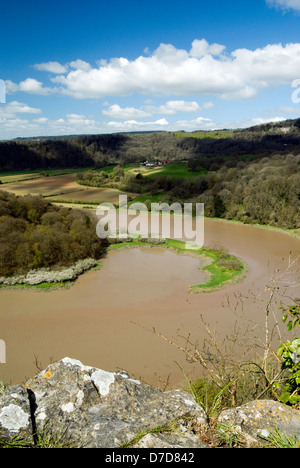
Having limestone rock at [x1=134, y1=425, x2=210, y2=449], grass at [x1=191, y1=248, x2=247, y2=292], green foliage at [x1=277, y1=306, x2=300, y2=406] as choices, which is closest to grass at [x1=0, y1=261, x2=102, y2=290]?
grass at [x1=191, y1=248, x2=247, y2=292]

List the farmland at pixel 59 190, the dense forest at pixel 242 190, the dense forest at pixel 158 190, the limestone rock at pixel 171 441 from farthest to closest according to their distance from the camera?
the farmland at pixel 59 190 → the dense forest at pixel 242 190 → the dense forest at pixel 158 190 → the limestone rock at pixel 171 441

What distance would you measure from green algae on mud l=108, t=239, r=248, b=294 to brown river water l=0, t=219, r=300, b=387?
54 cm

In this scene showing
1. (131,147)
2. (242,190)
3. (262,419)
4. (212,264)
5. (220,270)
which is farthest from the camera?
(131,147)

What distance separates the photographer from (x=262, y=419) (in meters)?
2.40

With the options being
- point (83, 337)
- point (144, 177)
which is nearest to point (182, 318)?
point (83, 337)

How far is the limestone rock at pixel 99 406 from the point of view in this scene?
223 cm

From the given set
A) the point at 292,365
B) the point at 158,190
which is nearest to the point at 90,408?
the point at 292,365

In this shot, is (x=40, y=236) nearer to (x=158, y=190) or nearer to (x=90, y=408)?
(x=90, y=408)

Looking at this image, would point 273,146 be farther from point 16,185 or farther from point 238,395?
point 238,395

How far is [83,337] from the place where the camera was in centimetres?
1266

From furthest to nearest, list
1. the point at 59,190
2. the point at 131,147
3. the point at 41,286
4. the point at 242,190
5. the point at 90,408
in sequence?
the point at 131,147, the point at 59,190, the point at 242,190, the point at 41,286, the point at 90,408

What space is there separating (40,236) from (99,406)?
18262 mm

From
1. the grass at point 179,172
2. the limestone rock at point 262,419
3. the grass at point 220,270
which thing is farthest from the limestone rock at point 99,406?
the grass at point 179,172

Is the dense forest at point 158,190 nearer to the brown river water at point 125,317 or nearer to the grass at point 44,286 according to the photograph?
the grass at point 44,286
